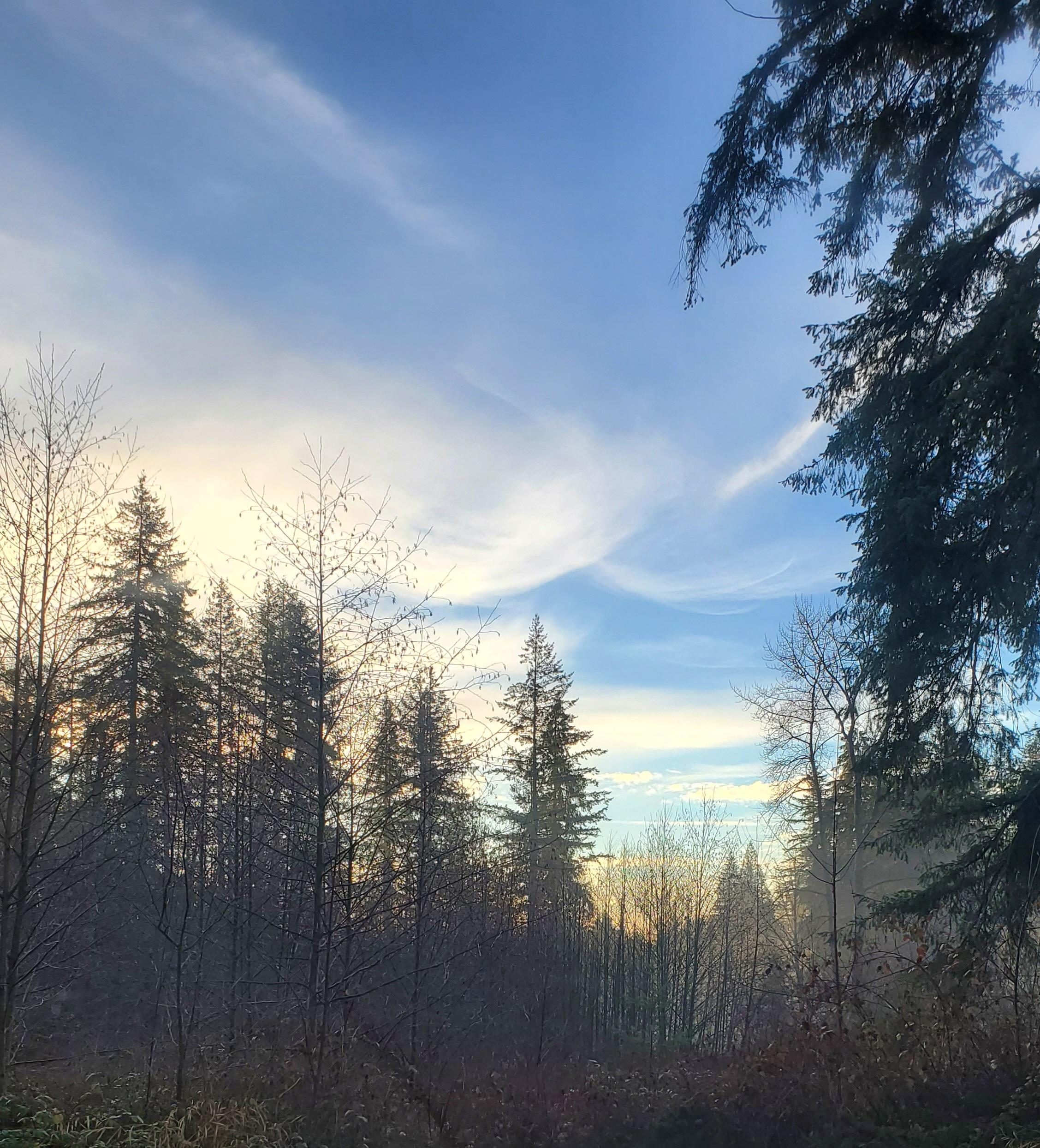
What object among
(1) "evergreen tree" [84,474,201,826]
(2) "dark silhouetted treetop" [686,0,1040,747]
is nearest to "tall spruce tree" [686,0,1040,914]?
(2) "dark silhouetted treetop" [686,0,1040,747]

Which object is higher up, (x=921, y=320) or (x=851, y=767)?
(x=921, y=320)

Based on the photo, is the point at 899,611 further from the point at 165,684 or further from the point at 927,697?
the point at 165,684

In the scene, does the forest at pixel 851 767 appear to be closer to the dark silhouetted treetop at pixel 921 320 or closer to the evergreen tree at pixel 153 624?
the dark silhouetted treetop at pixel 921 320

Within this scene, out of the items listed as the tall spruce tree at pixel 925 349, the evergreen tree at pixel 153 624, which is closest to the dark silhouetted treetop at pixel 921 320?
the tall spruce tree at pixel 925 349

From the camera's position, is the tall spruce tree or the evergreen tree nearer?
the tall spruce tree

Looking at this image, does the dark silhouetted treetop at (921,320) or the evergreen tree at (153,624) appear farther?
the evergreen tree at (153,624)

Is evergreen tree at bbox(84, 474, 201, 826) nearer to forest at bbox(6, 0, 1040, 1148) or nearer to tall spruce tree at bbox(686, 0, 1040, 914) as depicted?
forest at bbox(6, 0, 1040, 1148)

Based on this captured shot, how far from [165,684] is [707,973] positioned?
790 inches

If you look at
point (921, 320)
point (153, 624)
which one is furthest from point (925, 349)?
point (153, 624)

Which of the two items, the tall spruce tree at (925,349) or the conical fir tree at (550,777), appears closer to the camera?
the tall spruce tree at (925,349)

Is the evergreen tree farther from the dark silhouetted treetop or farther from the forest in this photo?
the dark silhouetted treetop

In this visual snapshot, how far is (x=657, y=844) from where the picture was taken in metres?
30.3

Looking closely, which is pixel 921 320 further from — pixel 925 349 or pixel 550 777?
pixel 550 777

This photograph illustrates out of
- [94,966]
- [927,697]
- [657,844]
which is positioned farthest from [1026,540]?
[657,844]
